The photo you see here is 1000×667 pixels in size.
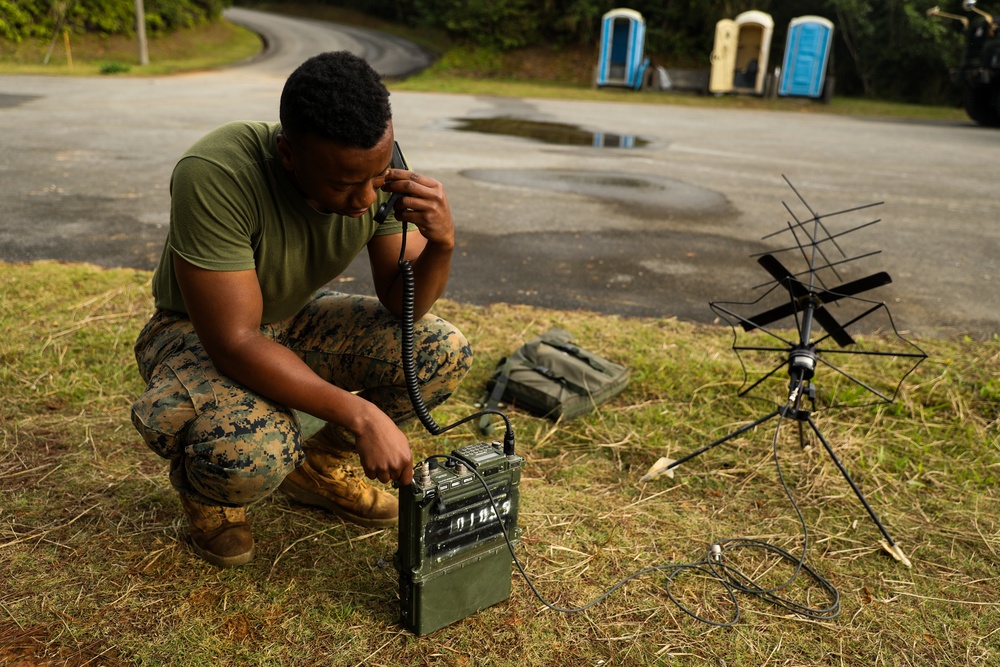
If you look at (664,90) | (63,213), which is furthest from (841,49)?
(63,213)

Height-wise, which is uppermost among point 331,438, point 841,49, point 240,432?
point 841,49

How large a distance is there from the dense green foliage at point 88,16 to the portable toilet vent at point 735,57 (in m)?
18.0

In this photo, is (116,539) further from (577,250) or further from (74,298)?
(577,250)

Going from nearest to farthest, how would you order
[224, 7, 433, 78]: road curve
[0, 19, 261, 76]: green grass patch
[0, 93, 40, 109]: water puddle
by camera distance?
[0, 93, 40, 109]: water puddle → [0, 19, 261, 76]: green grass patch → [224, 7, 433, 78]: road curve

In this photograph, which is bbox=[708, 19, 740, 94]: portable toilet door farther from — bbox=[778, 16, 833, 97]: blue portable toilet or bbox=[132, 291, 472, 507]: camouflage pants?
bbox=[132, 291, 472, 507]: camouflage pants

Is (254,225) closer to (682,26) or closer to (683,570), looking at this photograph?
(683,570)

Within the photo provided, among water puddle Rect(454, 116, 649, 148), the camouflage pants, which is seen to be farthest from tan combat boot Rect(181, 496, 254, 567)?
water puddle Rect(454, 116, 649, 148)

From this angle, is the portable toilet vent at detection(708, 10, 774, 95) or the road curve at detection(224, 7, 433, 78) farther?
the road curve at detection(224, 7, 433, 78)

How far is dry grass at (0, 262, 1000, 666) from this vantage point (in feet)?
6.97

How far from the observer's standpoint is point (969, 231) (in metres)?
6.93

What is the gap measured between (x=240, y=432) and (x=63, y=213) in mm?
5103

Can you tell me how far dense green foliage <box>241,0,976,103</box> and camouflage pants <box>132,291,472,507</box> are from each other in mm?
25185

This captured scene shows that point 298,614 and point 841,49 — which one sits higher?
point 841,49

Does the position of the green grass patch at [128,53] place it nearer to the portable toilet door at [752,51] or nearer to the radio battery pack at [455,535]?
the portable toilet door at [752,51]
